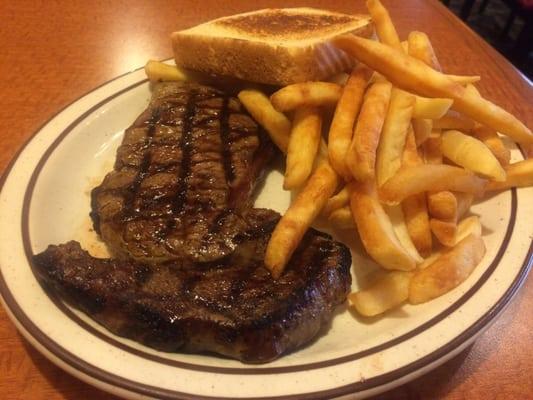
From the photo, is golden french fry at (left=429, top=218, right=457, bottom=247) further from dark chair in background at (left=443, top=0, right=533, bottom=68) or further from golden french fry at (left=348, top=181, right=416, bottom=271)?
dark chair in background at (left=443, top=0, right=533, bottom=68)

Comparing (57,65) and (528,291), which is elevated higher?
(528,291)

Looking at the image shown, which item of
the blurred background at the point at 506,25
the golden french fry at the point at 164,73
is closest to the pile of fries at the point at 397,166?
the golden french fry at the point at 164,73

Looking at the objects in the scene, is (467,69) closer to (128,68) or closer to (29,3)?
(128,68)

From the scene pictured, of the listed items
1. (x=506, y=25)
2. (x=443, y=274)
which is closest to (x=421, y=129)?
(x=443, y=274)

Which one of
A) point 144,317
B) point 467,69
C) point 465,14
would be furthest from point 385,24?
point 465,14

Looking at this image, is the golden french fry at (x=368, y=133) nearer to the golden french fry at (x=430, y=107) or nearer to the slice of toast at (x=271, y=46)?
the golden french fry at (x=430, y=107)

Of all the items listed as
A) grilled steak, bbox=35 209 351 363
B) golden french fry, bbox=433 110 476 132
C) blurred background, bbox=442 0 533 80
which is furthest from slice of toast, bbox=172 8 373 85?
blurred background, bbox=442 0 533 80
